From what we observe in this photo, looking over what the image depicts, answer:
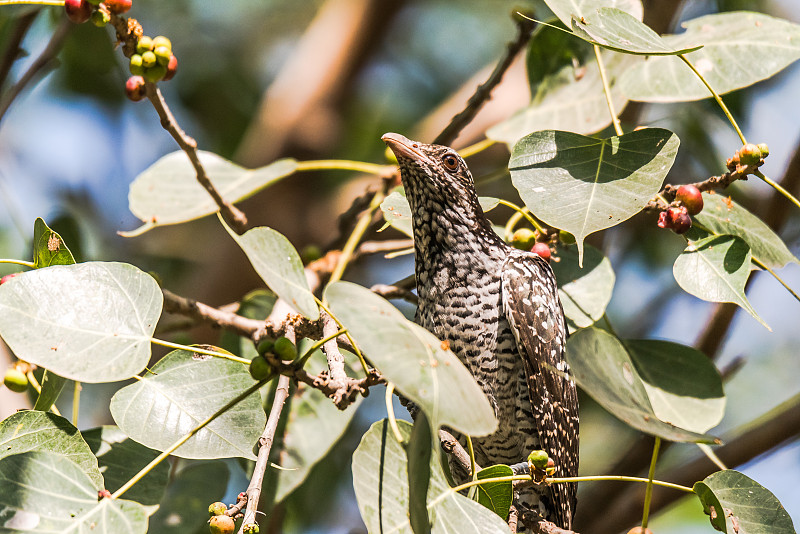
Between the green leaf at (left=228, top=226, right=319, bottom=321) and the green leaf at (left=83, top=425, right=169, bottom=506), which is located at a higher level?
the green leaf at (left=228, top=226, right=319, bottom=321)

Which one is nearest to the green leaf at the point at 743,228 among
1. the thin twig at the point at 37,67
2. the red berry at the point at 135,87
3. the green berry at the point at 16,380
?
the red berry at the point at 135,87

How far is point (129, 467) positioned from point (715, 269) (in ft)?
5.26

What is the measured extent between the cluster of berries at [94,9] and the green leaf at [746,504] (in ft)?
6.21

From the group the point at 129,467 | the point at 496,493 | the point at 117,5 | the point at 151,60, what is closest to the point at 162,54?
the point at 151,60

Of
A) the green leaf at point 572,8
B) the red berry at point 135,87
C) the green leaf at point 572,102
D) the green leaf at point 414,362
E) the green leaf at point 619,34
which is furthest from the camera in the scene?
the green leaf at point 572,102

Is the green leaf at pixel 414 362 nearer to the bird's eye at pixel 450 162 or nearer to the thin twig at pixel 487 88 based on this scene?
the bird's eye at pixel 450 162

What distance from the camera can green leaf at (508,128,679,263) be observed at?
1897 mm

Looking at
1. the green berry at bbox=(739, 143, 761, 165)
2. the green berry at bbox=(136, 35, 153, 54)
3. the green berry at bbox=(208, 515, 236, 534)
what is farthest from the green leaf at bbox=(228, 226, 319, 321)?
the green berry at bbox=(739, 143, 761, 165)

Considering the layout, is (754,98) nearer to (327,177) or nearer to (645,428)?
(327,177)

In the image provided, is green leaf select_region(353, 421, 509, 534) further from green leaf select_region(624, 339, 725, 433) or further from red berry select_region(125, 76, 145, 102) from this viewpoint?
red berry select_region(125, 76, 145, 102)

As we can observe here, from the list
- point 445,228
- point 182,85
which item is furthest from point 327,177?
point 445,228

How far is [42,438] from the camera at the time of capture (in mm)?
1785

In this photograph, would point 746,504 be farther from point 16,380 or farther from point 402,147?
point 16,380

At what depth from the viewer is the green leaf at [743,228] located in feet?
7.57
